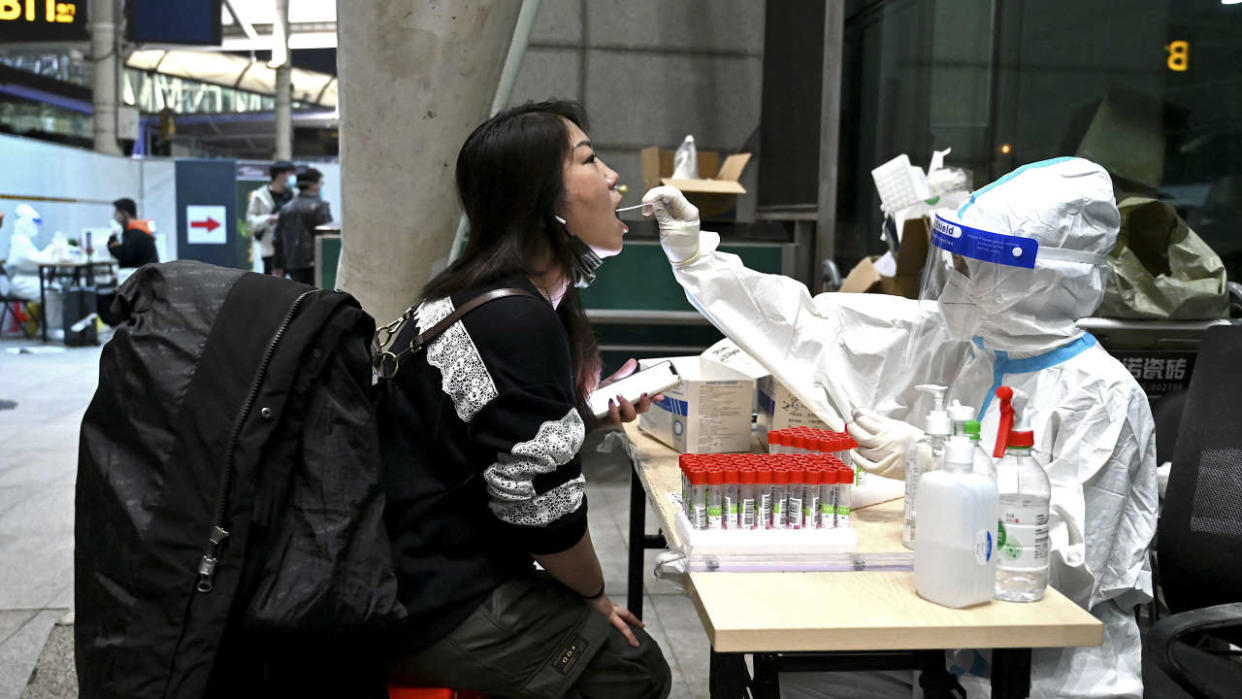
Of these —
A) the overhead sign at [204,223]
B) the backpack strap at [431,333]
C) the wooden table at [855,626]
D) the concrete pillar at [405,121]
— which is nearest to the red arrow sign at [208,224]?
the overhead sign at [204,223]

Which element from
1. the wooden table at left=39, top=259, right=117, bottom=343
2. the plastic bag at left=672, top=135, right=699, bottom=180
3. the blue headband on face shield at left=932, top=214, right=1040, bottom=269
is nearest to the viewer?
the blue headband on face shield at left=932, top=214, right=1040, bottom=269

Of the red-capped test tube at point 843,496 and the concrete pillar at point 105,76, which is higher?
the concrete pillar at point 105,76

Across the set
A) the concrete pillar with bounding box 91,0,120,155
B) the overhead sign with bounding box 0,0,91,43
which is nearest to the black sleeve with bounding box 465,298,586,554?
the overhead sign with bounding box 0,0,91,43

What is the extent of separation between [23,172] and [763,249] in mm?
9309

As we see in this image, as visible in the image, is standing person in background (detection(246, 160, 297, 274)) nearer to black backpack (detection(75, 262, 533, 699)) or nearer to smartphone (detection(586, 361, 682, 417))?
smartphone (detection(586, 361, 682, 417))

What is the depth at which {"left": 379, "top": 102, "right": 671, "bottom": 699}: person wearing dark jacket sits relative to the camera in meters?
1.41

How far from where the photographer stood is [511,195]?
1.59 metres

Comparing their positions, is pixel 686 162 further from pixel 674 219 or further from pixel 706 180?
pixel 674 219

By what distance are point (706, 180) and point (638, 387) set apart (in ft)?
10.0

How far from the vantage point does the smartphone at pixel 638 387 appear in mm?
1801

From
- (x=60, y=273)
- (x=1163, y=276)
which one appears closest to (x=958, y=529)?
(x=1163, y=276)

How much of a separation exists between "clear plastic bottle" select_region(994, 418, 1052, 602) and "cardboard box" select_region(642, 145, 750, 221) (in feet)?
11.0

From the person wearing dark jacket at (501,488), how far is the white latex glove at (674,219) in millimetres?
502

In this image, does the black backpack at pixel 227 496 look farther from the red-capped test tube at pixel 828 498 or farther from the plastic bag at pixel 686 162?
the plastic bag at pixel 686 162
